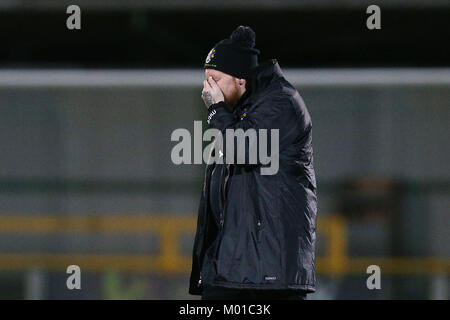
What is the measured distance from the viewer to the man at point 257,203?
92.4 inches

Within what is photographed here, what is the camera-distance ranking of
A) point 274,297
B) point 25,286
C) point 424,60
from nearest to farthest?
point 274,297, point 424,60, point 25,286

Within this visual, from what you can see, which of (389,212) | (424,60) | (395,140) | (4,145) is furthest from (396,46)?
(4,145)

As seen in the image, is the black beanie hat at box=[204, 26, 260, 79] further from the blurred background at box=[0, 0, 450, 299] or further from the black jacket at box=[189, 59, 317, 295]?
the blurred background at box=[0, 0, 450, 299]

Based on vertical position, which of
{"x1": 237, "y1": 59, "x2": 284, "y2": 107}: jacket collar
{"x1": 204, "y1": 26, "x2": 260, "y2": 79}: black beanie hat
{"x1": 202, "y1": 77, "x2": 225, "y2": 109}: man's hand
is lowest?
{"x1": 202, "y1": 77, "x2": 225, "y2": 109}: man's hand

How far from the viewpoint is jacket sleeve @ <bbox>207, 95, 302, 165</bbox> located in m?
2.31

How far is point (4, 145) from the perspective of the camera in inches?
223

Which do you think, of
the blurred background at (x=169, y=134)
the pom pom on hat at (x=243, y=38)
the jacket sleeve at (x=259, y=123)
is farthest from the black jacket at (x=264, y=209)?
the blurred background at (x=169, y=134)

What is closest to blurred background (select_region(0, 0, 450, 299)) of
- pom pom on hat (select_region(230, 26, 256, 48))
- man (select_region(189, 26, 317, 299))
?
pom pom on hat (select_region(230, 26, 256, 48))

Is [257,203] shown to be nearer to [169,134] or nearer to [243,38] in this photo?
[243,38]

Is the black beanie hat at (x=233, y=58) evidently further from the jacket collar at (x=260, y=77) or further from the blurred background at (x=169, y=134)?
the blurred background at (x=169, y=134)

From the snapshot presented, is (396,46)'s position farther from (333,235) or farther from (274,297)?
(274,297)

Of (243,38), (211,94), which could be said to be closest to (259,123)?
(211,94)

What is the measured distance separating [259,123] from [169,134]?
3.41 m

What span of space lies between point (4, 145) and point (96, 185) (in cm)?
73
